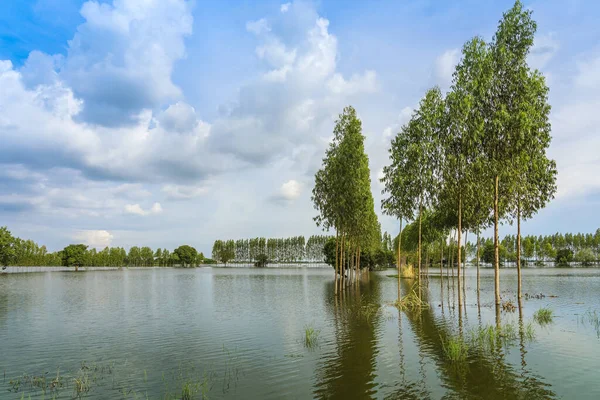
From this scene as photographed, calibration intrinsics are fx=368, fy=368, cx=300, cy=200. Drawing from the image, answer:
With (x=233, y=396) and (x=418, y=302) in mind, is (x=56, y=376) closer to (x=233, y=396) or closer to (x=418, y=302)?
(x=233, y=396)

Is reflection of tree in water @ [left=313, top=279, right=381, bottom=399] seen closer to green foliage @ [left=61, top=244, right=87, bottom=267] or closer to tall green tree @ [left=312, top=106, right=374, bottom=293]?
tall green tree @ [left=312, top=106, right=374, bottom=293]

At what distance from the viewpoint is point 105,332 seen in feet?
83.1

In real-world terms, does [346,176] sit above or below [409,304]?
above

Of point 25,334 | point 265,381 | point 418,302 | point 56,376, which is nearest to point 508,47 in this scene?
point 418,302

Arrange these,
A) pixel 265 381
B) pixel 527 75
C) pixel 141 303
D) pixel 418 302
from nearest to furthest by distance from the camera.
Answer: pixel 265 381 < pixel 527 75 < pixel 418 302 < pixel 141 303

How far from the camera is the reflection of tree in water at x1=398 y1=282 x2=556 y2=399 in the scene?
12.4m

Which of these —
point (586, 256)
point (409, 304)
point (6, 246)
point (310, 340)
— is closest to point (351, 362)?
point (310, 340)

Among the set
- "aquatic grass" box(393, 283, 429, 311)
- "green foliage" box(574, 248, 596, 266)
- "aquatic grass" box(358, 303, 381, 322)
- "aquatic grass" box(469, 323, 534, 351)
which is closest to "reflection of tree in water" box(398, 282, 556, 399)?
"aquatic grass" box(469, 323, 534, 351)

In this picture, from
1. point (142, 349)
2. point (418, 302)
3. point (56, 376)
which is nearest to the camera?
point (56, 376)

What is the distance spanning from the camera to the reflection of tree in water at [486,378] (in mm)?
12367

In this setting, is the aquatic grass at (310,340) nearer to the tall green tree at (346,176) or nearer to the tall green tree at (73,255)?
the tall green tree at (346,176)

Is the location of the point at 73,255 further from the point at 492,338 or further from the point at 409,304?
the point at 492,338

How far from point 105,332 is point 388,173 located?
86.6 ft

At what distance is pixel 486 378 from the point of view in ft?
45.6
